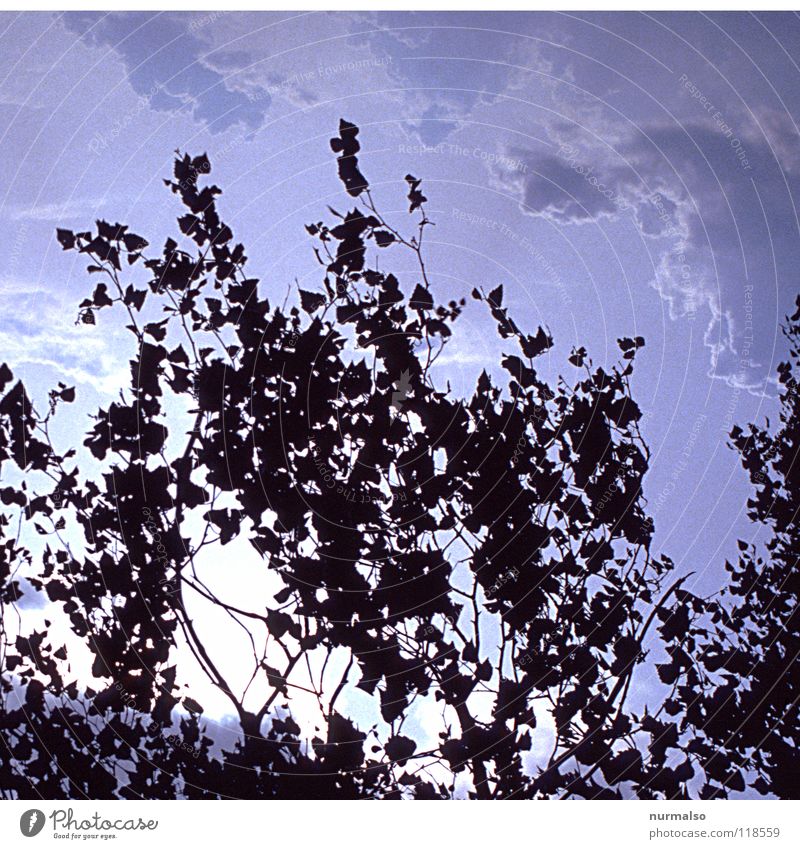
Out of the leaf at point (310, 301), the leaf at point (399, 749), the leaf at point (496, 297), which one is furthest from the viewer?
the leaf at point (496, 297)

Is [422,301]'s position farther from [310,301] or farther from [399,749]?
[399,749]

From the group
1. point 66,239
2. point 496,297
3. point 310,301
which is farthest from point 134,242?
point 496,297

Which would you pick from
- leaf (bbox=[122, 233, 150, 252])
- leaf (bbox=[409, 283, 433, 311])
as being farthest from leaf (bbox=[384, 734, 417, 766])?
leaf (bbox=[122, 233, 150, 252])

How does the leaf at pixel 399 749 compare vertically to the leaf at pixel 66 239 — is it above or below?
Answer: below

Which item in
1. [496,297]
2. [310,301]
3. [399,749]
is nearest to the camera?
[399,749]
